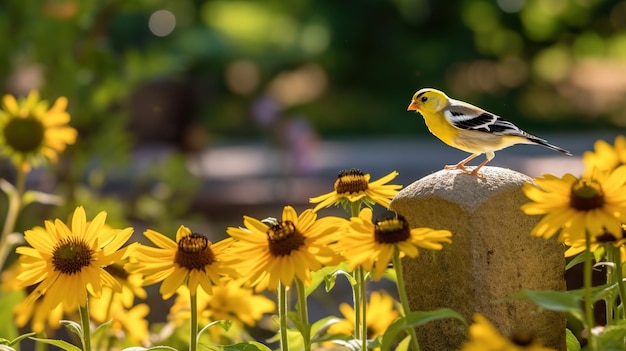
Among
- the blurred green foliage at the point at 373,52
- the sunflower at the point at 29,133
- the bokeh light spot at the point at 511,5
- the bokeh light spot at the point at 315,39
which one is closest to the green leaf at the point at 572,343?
the sunflower at the point at 29,133

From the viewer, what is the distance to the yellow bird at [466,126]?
4.46ft

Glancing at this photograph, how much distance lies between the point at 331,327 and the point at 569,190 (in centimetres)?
53

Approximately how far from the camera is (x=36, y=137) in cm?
191

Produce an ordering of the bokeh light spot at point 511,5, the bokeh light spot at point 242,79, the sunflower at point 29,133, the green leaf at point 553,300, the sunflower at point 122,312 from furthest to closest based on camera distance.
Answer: the bokeh light spot at point 242,79
the bokeh light spot at point 511,5
the sunflower at point 29,133
the sunflower at point 122,312
the green leaf at point 553,300

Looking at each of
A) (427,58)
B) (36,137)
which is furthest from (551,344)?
(427,58)

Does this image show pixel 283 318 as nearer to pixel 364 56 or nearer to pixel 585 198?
pixel 585 198

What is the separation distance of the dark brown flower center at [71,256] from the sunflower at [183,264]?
45 mm

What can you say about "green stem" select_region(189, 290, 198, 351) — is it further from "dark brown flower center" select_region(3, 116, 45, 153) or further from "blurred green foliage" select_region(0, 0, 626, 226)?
"blurred green foliage" select_region(0, 0, 626, 226)

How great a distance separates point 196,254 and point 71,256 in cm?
12

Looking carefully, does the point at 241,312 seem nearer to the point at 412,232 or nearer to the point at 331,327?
the point at 331,327

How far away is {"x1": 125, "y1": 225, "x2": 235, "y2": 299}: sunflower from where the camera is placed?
3.35 feet

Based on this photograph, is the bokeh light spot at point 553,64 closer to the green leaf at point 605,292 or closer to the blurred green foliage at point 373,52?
the blurred green foliage at point 373,52

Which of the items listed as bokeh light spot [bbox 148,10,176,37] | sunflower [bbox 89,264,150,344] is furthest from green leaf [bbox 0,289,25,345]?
bokeh light spot [bbox 148,10,176,37]

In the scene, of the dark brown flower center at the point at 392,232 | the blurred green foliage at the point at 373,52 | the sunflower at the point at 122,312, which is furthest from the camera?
the blurred green foliage at the point at 373,52
